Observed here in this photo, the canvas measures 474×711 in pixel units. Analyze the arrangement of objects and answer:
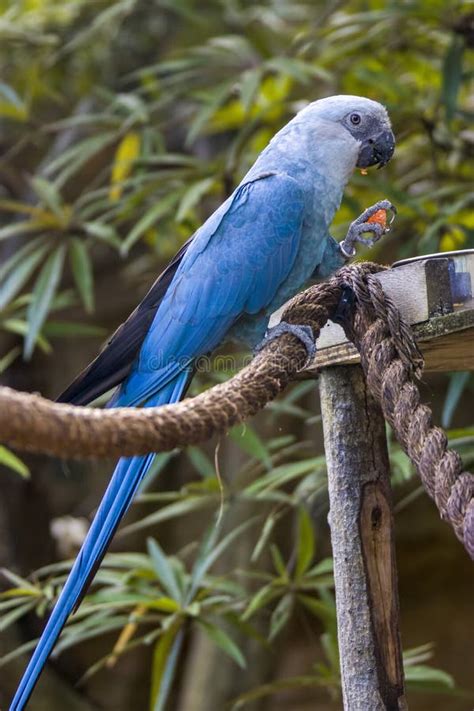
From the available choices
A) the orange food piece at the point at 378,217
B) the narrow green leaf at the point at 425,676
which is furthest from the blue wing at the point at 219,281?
the narrow green leaf at the point at 425,676

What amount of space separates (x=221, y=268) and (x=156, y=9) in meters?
2.07

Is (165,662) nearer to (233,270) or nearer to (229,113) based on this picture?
(233,270)

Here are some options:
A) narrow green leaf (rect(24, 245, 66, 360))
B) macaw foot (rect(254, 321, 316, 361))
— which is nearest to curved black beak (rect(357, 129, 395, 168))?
macaw foot (rect(254, 321, 316, 361))

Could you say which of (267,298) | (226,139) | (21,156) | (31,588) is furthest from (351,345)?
(21,156)

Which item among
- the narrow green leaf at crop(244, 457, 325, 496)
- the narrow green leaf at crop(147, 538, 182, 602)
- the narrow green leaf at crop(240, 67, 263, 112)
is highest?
the narrow green leaf at crop(240, 67, 263, 112)

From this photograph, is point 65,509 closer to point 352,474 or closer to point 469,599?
point 469,599

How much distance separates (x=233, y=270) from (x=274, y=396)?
0.41 metres

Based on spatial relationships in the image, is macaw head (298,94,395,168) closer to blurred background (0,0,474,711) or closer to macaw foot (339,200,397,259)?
macaw foot (339,200,397,259)

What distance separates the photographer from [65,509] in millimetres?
3227

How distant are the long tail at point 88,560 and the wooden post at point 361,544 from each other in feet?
0.85

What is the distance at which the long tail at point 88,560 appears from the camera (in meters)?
1.05

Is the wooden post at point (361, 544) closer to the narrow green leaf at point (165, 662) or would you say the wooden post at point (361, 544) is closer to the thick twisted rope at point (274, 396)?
the thick twisted rope at point (274, 396)

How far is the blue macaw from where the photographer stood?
4.33ft

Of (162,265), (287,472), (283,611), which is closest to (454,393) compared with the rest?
(287,472)
